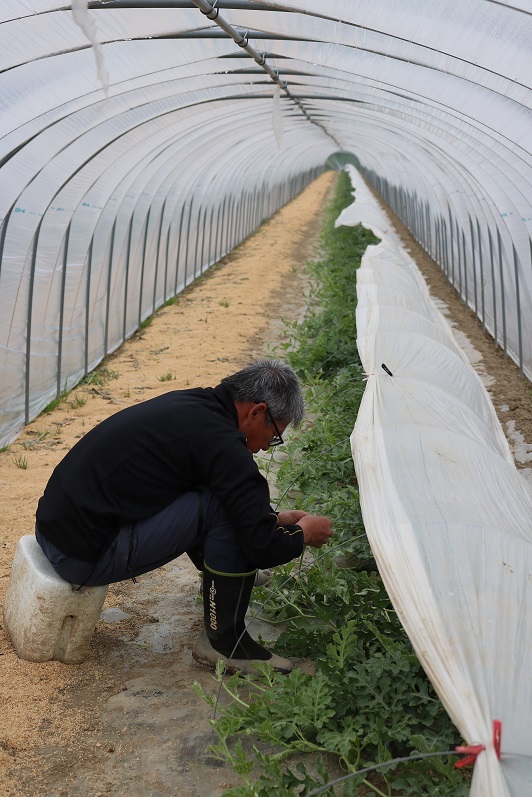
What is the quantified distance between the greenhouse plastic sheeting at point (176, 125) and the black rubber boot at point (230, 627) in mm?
2703

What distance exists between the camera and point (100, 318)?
31.6 ft

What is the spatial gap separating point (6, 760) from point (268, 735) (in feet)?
3.11

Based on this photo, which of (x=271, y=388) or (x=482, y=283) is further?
(x=482, y=283)

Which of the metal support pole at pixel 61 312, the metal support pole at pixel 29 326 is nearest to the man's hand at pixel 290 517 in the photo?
the metal support pole at pixel 29 326

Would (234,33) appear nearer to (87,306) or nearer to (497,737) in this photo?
(87,306)

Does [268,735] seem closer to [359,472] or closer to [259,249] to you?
[359,472]

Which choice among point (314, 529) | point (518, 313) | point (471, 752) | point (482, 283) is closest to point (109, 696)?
point (314, 529)

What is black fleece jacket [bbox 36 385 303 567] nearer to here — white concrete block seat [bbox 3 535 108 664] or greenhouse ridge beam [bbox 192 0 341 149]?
white concrete block seat [bbox 3 535 108 664]

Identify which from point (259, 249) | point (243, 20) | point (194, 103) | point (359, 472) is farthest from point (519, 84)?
point (259, 249)

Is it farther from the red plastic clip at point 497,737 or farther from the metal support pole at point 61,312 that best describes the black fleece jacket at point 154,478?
the metal support pole at point 61,312

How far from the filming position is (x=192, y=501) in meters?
3.38

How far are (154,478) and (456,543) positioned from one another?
3.96 ft

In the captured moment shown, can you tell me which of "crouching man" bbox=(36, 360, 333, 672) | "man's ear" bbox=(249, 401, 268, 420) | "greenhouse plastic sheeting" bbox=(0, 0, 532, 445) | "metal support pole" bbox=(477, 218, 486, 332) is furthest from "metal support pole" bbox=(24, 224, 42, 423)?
"metal support pole" bbox=(477, 218, 486, 332)

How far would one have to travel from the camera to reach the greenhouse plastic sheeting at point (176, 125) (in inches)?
203
